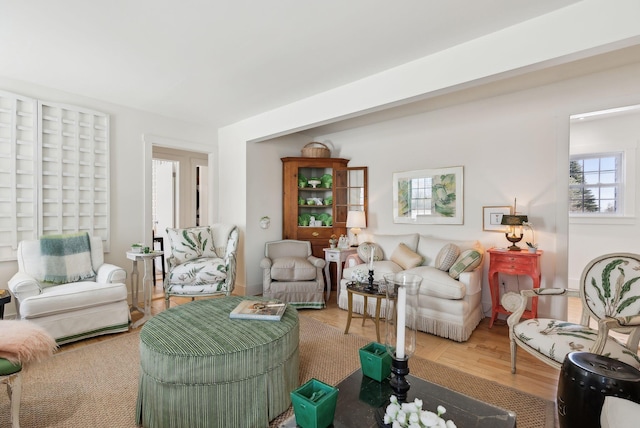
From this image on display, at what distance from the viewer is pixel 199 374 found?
163 centimetres

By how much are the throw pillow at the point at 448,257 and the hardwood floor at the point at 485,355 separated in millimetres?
693

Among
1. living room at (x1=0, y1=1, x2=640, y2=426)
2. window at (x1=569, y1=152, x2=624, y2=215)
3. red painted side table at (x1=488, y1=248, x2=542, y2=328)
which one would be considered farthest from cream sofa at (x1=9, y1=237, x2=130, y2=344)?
window at (x1=569, y1=152, x2=624, y2=215)

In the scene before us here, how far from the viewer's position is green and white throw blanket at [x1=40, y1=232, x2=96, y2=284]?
304cm

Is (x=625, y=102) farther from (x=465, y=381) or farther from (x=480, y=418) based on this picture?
(x=480, y=418)

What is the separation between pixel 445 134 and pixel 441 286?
197cm

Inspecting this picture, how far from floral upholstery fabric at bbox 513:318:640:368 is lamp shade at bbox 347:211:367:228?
244 cm

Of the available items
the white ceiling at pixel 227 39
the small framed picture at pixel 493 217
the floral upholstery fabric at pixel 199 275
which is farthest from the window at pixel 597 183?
the floral upholstery fabric at pixel 199 275

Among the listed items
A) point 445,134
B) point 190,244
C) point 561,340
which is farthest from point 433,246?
point 190,244

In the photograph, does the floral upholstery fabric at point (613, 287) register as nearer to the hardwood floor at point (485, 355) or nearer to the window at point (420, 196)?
the hardwood floor at point (485, 355)

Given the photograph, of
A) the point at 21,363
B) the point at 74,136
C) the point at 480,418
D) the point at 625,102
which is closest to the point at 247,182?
the point at 74,136

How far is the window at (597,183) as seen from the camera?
14.1 ft

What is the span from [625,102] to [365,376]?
3361 mm

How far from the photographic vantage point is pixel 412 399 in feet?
4.32

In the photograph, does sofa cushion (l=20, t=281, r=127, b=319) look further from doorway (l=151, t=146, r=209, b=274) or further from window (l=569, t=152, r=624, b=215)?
window (l=569, t=152, r=624, b=215)
